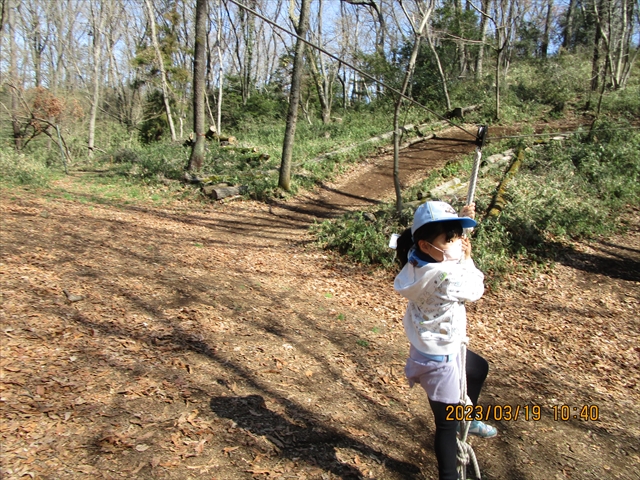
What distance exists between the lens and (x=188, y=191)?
11.6m

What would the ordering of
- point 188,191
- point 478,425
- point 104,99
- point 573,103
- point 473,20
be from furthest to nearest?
1. point 104,99
2. point 473,20
3. point 573,103
4. point 188,191
5. point 478,425

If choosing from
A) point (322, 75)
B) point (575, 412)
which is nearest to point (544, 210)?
point (575, 412)

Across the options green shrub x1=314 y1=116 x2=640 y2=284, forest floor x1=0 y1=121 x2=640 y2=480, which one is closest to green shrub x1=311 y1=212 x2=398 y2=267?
green shrub x1=314 y1=116 x2=640 y2=284

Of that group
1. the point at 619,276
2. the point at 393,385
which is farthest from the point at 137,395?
the point at 619,276

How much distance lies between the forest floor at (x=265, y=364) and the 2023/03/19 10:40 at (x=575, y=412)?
19 millimetres

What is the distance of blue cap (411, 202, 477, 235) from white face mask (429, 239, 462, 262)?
0.11m

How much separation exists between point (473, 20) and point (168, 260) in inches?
892

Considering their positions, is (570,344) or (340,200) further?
(340,200)

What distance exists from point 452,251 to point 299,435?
5.67 feet

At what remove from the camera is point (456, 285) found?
6.80 feet

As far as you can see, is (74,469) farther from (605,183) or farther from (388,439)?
(605,183)

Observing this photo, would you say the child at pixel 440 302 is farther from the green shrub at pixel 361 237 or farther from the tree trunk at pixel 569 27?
the tree trunk at pixel 569 27

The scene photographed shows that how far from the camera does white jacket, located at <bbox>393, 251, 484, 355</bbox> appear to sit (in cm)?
208

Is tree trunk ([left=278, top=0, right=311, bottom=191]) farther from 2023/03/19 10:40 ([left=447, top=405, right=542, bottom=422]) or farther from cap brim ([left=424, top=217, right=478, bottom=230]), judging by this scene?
cap brim ([left=424, top=217, right=478, bottom=230])
